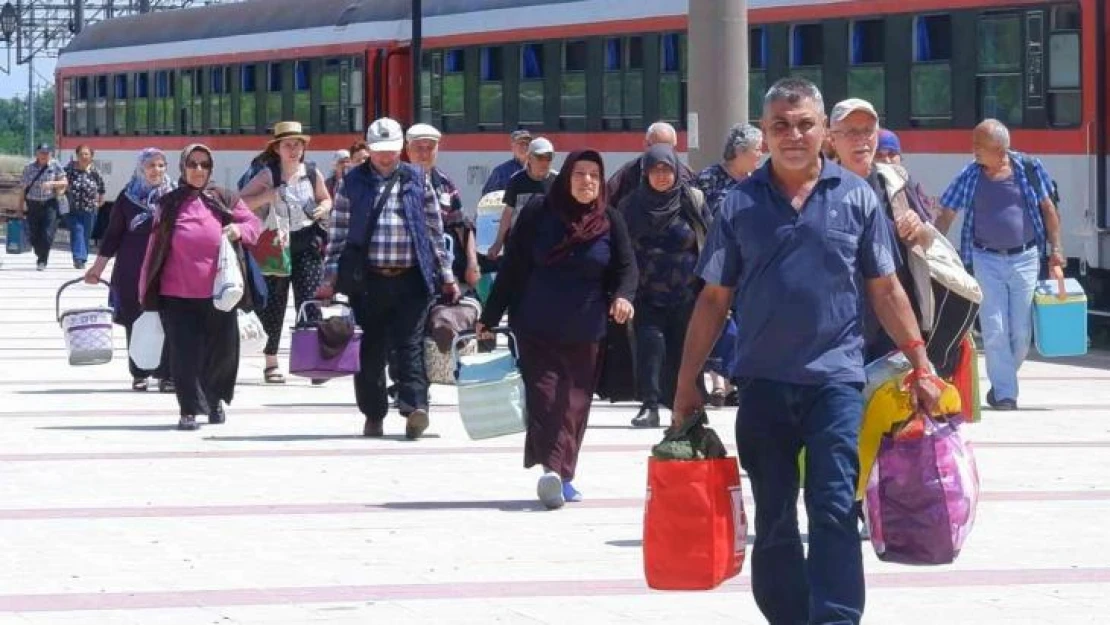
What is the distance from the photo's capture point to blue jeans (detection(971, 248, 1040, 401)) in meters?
17.0

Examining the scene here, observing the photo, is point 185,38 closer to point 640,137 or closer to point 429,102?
point 429,102

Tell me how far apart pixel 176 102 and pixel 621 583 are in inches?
1385

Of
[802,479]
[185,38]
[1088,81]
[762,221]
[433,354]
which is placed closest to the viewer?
[762,221]

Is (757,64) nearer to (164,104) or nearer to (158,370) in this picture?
(158,370)

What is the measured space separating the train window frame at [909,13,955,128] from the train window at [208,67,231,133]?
61.4 ft

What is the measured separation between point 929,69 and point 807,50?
6.39ft

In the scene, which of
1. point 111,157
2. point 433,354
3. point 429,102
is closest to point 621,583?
point 433,354

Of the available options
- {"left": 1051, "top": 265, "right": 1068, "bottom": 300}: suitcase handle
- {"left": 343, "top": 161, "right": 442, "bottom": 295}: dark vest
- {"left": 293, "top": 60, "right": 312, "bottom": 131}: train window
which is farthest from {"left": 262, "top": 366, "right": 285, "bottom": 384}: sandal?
{"left": 293, "top": 60, "right": 312, "bottom": 131}: train window

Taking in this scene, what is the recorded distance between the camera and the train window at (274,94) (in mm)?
39406

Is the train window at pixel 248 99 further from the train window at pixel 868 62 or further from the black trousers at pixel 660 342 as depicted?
the black trousers at pixel 660 342

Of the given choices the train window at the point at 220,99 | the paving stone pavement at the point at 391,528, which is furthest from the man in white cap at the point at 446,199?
the train window at the point at 220,99

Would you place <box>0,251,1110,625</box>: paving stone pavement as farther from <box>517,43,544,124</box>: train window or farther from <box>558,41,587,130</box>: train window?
<box>517,43,544,124</box>: train window

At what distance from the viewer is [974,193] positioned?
1694cm

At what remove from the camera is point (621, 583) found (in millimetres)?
9797
